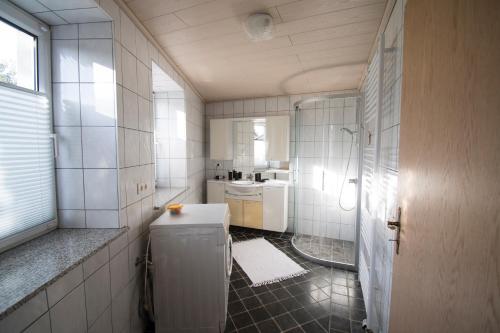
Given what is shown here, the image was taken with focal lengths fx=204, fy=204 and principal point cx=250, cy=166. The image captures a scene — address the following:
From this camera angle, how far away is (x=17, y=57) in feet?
3.32

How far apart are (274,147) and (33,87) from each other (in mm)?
2482

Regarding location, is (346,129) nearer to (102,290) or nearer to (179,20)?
(179,20)

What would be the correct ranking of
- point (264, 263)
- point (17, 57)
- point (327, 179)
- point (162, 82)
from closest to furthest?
point (17, 57) → point (162, 82) → point (264, 263) → point (327, 179)

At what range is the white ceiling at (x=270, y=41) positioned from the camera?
48.7 inches

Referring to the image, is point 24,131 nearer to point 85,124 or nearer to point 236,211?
point 85,124

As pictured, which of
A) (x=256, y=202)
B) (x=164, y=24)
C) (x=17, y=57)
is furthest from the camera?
(x=256, y=202)

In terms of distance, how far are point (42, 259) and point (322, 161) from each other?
2.45 meters

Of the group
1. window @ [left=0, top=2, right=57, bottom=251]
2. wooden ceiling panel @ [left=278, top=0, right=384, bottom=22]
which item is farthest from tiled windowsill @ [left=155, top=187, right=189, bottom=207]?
wooden ceiling panel @ [left=278, top=0, right=384, bottom=22]

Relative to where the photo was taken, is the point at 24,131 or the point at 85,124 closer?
the point at 24,131

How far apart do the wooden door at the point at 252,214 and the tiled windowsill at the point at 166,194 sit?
978mm

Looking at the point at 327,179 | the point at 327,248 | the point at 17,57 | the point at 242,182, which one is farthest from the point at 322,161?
the point at 17,57

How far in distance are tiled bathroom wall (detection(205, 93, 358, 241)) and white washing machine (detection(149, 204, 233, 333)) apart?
5.16 ft

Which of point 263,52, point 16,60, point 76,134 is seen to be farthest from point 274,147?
point 16,60

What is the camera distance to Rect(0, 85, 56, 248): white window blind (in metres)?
0.95
